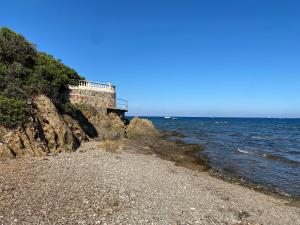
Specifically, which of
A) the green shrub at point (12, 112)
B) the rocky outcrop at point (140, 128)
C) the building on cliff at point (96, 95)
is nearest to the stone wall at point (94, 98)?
the building on cliff at point (96, 95)

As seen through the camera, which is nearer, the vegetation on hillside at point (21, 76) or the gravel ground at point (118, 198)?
the gravel ground at point (118, 198)

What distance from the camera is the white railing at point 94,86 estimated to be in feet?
121

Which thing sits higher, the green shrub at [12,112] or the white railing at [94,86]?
the white railing at [94,86]

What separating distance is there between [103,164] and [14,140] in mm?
5856

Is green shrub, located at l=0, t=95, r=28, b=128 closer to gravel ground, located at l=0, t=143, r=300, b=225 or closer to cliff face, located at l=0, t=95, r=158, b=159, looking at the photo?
cliff face, located at l=0, t=95, r=158, b=159

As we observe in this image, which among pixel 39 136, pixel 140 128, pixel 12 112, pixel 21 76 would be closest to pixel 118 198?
pixel 39 136

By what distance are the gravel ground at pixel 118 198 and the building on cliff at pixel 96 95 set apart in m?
17.6

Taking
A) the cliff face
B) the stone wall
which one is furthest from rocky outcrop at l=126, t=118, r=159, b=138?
the cliff face

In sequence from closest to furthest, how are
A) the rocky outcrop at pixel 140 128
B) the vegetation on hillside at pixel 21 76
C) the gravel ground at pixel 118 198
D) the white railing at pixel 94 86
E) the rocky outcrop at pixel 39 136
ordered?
the gravel ground at pixel 118 198, the rocky outcrop at pixel 39 136, the vegetation on hillside at pixel 21 76, the white railing at pixel 94 86, the rocky outcrop at pixel 140 128

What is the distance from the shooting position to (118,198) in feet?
42.3

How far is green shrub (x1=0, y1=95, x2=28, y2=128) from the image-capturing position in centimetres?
2011

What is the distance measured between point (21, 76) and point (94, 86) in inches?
497

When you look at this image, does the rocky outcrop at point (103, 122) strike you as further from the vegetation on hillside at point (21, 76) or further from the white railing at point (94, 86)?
the vegetation on hillside at point (21, 76)

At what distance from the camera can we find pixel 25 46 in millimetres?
28891
